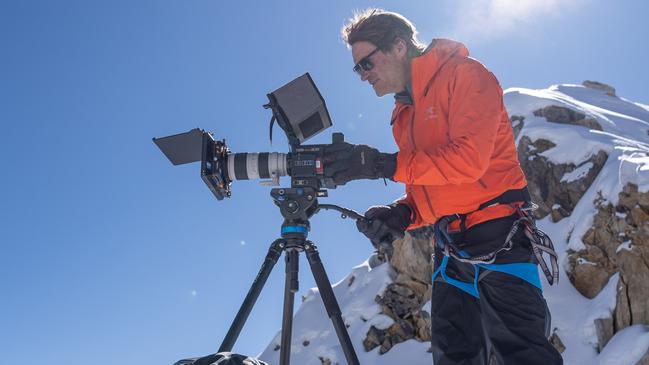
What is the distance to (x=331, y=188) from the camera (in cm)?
324

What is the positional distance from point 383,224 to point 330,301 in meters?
0.62

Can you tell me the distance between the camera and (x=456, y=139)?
2535mm

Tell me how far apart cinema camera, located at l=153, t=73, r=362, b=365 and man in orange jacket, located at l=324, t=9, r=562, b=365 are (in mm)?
248

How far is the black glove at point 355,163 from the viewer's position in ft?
9.18

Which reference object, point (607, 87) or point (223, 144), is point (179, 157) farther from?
point (607, 87)

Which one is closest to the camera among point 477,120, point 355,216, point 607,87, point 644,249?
point 477,120

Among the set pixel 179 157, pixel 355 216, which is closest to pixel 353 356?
pixel 355 216

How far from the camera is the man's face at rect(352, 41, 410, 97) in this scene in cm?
315

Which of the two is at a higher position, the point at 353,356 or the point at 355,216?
the point at 355,216

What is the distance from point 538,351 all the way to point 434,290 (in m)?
0.82

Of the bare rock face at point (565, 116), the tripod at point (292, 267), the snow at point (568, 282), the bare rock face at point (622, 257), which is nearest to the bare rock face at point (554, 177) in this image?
the snow at point (568, 282)

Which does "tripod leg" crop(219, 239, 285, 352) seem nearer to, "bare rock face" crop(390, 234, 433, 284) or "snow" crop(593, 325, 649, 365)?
"snow" crop(593, 325, 649, 365)

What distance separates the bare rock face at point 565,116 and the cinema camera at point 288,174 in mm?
21654

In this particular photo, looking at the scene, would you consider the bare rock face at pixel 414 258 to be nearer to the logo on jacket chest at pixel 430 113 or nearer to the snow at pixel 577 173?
the snow at pixel 577 173
